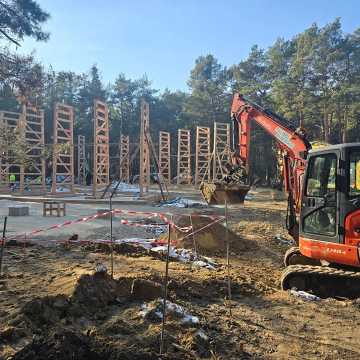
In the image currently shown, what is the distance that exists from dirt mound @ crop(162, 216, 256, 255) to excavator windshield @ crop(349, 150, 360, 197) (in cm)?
404

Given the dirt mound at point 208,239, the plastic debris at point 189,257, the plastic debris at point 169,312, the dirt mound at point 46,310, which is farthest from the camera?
the dirt mound at point 208,239

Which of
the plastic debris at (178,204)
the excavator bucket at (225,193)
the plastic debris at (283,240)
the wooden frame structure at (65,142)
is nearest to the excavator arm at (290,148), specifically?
the plastic debris at (283,240)

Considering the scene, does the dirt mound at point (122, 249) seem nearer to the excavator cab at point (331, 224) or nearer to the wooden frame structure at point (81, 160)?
the excavator cab at point (331, 224)

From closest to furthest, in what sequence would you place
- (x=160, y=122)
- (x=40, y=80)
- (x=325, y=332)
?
(x=325, y=332)
(x=40, y=80)
(x=160, y=122)

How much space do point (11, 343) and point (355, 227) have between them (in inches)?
172

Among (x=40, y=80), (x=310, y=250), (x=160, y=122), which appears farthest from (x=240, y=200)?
(x=160, y=122)

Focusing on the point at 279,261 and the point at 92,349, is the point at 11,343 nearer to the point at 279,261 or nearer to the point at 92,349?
the point at 92,349

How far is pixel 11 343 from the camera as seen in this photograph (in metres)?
3.88

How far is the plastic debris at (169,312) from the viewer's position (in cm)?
470

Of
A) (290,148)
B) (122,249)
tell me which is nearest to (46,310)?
(122,249)

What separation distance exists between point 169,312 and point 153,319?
0.23 metres

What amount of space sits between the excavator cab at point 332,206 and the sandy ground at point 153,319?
715 millimetres

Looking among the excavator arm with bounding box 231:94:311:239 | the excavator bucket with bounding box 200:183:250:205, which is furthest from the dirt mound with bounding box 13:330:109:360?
the excavator bucket with bounding box 200:183:250:205

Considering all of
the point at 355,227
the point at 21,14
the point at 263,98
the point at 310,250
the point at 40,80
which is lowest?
the point at 310,250
